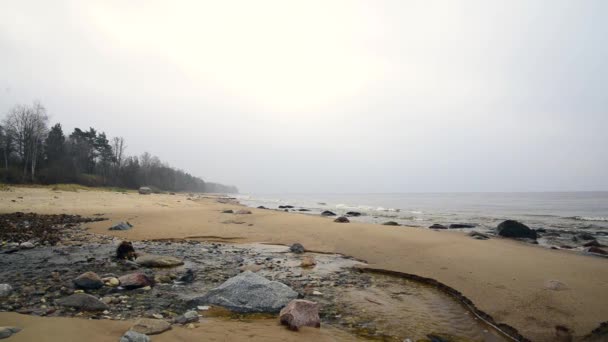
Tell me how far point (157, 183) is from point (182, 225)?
80434 mm

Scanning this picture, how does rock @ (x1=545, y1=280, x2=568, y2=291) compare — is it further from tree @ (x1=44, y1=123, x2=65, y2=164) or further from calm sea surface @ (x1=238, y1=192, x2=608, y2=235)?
tree @ (x1=44, y1=123, x2=65, y2=164)

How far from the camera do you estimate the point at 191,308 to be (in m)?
4.66

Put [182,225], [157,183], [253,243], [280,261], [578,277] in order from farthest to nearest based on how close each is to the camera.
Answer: [157,183]
[182,225]
[253,243]
[280,261]
[578,277]

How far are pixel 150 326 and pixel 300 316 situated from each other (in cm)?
194

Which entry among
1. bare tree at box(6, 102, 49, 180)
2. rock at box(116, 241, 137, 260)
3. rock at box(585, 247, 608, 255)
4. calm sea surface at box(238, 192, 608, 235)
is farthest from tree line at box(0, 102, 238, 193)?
rock at box(585, 247, 608, 255)

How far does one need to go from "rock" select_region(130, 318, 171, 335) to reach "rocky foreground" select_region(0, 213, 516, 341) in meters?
0.01

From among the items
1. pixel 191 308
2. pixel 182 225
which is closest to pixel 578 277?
pixel 191 308

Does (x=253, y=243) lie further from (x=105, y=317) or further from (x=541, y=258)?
(x=541, y=258)

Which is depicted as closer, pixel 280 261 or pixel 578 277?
pixel 578 277

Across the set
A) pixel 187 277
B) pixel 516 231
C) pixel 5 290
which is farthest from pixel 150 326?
pixel 516 231

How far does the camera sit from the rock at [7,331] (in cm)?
300

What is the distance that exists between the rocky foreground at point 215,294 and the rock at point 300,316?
0.04 feet

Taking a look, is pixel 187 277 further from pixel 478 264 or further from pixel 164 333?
pixel 478 264

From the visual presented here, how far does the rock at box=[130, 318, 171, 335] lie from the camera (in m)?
3.49
